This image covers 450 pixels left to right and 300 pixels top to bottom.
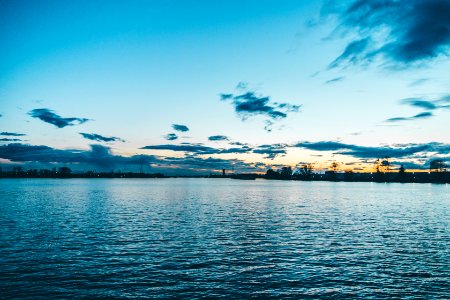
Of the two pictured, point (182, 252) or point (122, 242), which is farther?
point (122, 242)

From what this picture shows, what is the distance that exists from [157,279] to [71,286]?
670cm

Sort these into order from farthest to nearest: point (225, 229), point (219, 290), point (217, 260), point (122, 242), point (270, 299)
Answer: point (225, 229)
point (122, 242)
point (217, 260)
point (219, 290)
point (270, 299)

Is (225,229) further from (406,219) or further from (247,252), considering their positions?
(406,219)

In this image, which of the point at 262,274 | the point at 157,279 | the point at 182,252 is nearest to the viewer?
the point at 157,279

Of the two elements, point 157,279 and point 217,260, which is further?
point 217,260

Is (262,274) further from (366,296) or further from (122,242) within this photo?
(122,242)

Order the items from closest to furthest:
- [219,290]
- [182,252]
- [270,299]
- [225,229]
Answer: [270,299], [219,290], [182,252], [225,229]

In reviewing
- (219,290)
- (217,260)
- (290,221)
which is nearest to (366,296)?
(219,290)

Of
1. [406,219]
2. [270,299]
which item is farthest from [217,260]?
[406,219]

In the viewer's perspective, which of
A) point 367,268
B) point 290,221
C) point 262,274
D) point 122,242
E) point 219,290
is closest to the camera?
point 219,290

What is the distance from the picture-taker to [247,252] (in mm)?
39219

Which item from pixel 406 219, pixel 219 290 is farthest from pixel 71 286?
pixel 406 219

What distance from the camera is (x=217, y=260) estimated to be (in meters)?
35.3

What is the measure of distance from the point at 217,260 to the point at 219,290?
8.99 m
